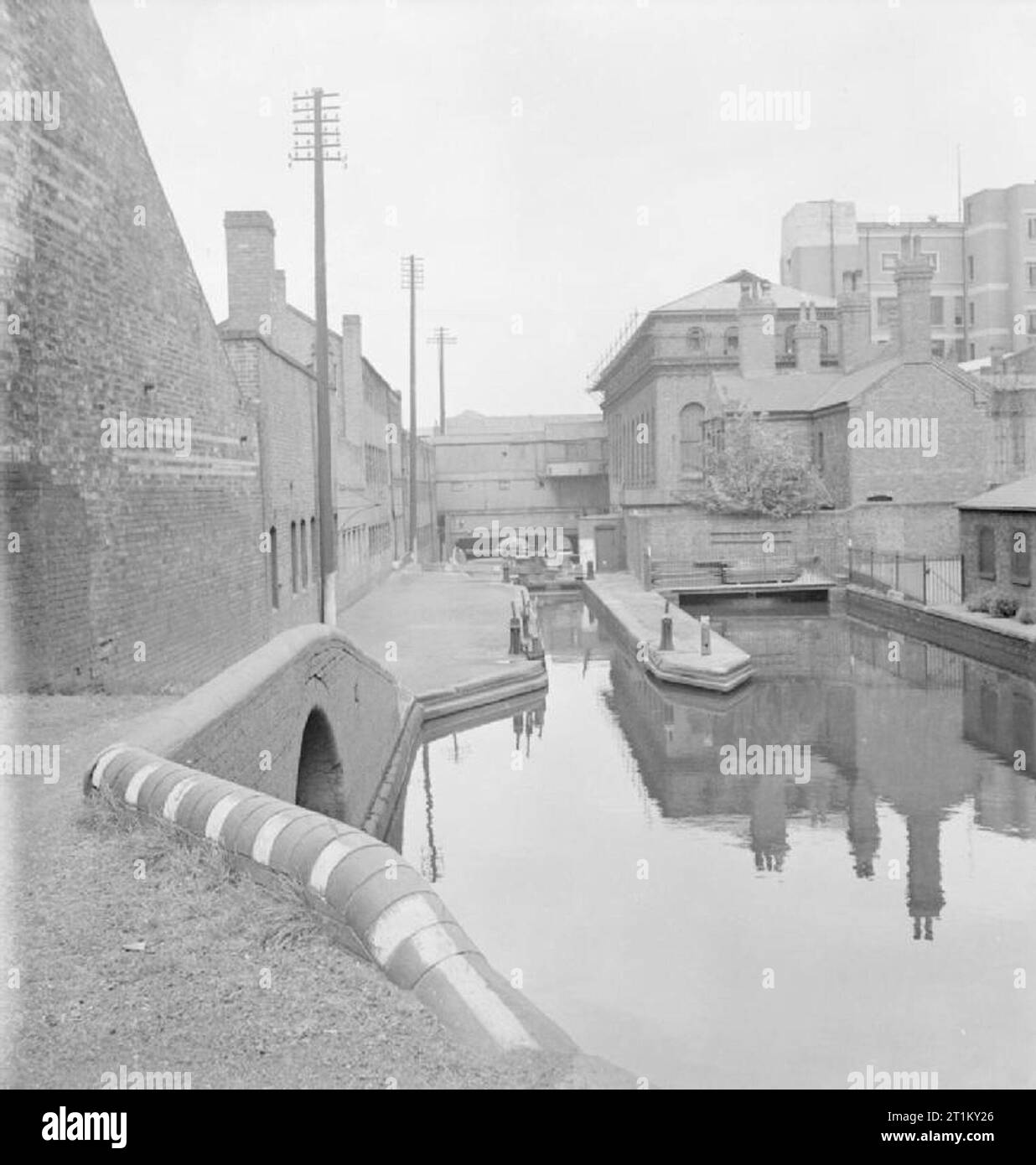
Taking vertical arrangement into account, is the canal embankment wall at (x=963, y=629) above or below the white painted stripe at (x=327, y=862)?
below

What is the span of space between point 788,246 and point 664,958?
2507 inches

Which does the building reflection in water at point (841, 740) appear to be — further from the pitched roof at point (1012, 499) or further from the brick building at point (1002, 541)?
the pitched roof at point (1012, 499)

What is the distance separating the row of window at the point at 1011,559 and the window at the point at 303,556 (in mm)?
14899

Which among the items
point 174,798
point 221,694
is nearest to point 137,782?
point 174,798

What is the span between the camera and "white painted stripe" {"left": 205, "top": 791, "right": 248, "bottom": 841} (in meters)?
6.38

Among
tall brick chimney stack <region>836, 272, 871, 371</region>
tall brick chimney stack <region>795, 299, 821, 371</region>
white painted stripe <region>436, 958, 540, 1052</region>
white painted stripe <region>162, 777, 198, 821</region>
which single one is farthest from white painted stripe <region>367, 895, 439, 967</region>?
tall brick chimney stack <region>795, 299, 821, 371</region>

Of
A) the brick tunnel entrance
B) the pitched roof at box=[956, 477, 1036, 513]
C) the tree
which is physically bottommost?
the brick tunnel entrance

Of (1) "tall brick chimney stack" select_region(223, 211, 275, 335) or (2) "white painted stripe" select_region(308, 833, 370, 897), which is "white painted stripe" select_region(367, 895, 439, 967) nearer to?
(2) "white painted stripe" select_region(308, 833, 370, 897)

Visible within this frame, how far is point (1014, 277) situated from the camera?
213 ft

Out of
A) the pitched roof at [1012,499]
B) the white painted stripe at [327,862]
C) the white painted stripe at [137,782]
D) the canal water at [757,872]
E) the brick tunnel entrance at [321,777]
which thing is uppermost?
the pitched roof at [1012,499]

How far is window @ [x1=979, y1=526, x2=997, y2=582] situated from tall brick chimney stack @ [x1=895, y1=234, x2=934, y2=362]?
1342cm

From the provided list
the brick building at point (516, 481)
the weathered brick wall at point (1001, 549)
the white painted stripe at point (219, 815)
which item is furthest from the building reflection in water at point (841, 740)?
the brick building at point (516, 481)

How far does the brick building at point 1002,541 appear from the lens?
26094 millimetres
